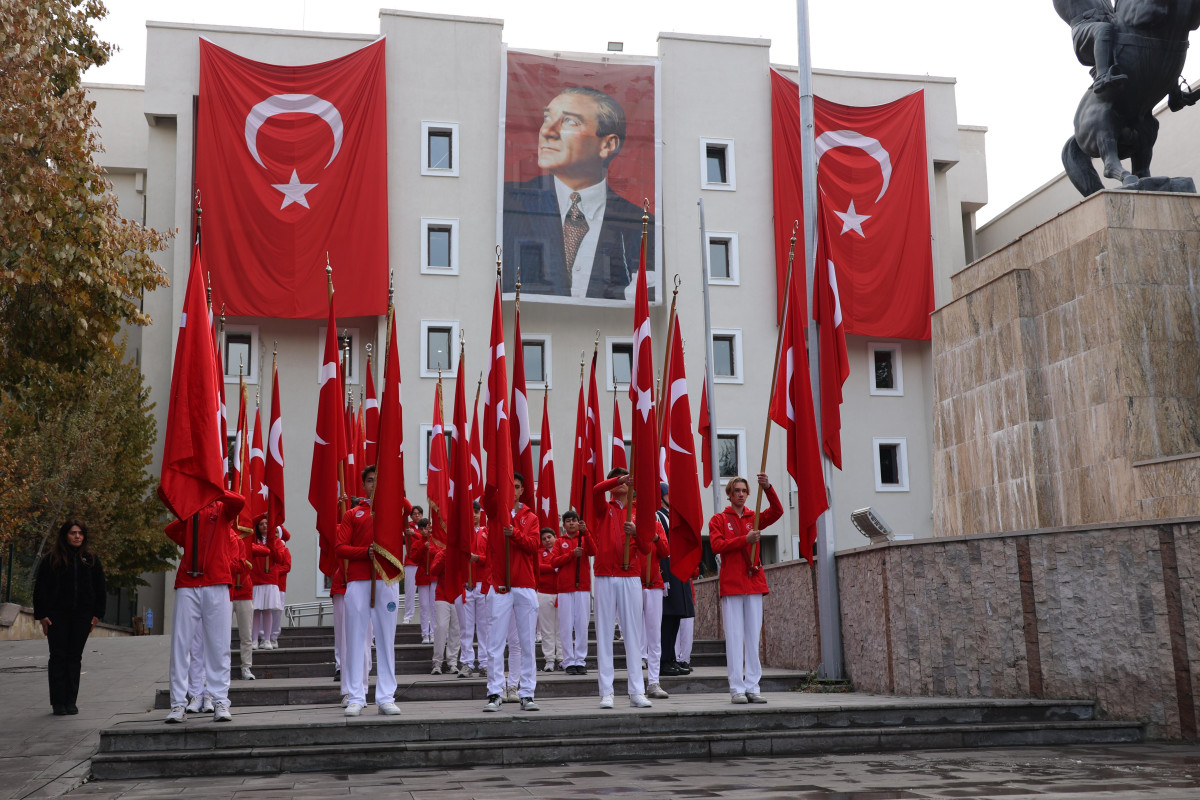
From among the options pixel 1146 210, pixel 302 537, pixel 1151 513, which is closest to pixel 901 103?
pixel 302 537

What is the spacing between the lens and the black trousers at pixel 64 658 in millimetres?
11641

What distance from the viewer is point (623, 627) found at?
440 inches

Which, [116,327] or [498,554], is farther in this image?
[116,327]

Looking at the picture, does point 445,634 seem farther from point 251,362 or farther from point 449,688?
point 251,362

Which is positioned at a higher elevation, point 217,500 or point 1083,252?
point 1083,252

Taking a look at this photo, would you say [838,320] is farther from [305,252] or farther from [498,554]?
[305,252]

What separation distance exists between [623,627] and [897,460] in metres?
29.3

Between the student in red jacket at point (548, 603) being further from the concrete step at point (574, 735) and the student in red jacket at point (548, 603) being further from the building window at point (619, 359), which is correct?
the building window at point (619, 359)

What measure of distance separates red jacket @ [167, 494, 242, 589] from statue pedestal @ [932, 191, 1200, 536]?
9177 millimetres

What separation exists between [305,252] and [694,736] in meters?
27.2

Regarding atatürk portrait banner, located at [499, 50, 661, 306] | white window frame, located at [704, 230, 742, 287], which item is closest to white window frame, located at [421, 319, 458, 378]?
atatürk portrait banner, located at [499, 50, 661, 306]

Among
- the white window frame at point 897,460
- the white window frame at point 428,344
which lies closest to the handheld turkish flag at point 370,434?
the white window frame at point 428,344

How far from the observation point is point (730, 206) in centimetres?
3788

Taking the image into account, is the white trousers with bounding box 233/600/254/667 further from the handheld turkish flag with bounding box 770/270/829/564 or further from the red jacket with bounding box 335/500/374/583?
the handheld turkish flag with bounding box 770/270/829/564
